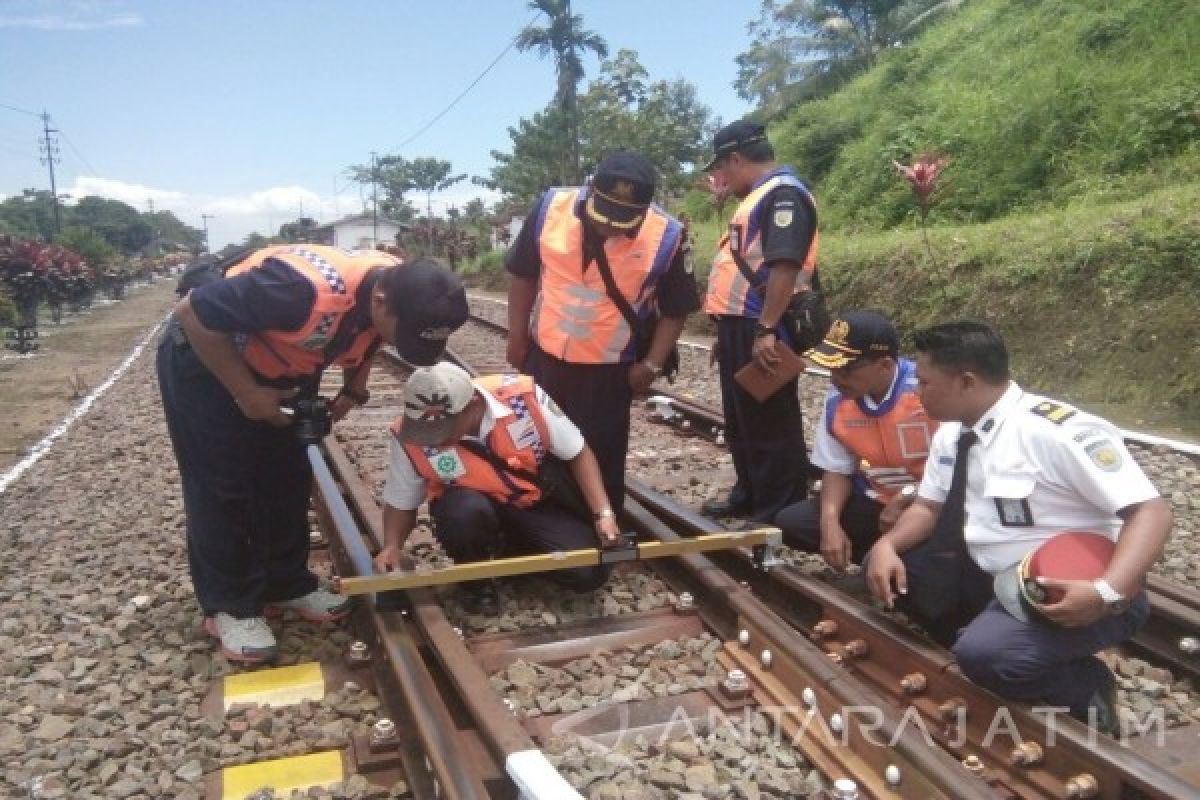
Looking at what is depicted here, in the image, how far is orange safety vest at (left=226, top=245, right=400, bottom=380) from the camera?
3.05 meters

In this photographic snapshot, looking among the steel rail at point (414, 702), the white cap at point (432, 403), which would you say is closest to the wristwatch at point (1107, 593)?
the steel rail at point (414, 702)

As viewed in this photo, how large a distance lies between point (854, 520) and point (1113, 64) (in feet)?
39.3

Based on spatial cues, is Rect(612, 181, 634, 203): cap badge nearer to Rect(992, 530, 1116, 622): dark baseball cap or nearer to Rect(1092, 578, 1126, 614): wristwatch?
Rect(992, 530, 1116, 622): dark baseball cap

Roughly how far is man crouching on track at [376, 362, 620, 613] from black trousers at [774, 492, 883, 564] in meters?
0.74

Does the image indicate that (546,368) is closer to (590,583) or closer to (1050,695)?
(590,583)

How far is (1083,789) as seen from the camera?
2.19 metres

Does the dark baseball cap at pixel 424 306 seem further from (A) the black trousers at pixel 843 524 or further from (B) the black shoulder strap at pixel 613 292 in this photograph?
(A) the black trousers at pixel 843 524

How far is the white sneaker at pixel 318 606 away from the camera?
11.8 ft

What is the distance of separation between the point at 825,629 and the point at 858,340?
Answer: 97 cm

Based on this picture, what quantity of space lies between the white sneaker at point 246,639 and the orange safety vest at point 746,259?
7.94 feet

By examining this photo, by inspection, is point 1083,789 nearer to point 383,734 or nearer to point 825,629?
point 825,629

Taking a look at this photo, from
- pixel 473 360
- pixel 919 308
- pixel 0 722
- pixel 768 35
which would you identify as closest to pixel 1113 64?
pixel 919 308

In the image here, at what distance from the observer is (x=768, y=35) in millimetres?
42375

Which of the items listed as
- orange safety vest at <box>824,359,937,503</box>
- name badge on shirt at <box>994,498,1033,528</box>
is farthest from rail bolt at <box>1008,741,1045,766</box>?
orange safety vest at <box>824,359,937,503</box>
